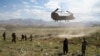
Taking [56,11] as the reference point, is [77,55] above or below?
below

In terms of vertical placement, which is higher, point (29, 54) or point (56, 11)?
point (56, 11)

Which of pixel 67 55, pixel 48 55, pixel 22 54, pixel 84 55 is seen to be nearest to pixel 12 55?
pixel 22 54

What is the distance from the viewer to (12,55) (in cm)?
2416

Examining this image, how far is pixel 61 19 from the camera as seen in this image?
193 ft

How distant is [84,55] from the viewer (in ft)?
78.1

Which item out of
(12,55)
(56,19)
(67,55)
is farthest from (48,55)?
(56,19)

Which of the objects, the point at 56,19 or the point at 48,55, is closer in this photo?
the point at 48,55

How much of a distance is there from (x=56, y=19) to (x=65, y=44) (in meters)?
33.2

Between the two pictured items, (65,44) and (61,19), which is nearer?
(65,44)

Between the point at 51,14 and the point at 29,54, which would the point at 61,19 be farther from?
the point at 29,54

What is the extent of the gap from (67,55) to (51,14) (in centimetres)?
3513

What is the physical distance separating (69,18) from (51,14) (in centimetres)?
504

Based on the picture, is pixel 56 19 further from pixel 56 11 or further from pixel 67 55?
pixel 67 55

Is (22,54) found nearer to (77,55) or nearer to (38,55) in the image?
(38,55)
